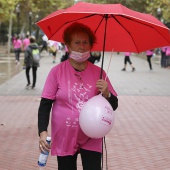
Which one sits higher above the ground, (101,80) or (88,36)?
(88,36)

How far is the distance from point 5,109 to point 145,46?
6884 millimetres

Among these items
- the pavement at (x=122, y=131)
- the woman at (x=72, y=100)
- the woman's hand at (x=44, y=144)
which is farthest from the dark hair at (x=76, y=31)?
the pavement at (x=122, y=131)

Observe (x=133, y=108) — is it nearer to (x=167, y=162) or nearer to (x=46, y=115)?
(x=167, y=162)

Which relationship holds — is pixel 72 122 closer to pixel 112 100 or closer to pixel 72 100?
Result: pixel 72 100

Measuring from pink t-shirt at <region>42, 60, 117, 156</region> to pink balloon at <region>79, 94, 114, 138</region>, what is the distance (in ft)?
0.33

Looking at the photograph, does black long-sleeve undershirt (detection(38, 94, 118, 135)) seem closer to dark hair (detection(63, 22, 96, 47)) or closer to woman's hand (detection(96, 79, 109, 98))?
woman's hand (detection(96, 79, 109, 98))

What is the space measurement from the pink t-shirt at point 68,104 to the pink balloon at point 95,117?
0.10 metres

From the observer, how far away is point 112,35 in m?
3.89

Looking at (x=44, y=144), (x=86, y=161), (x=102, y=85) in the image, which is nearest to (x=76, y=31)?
(x=102, y=85)

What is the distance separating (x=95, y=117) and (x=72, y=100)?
0.78ft

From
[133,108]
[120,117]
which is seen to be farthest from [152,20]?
[133,108]

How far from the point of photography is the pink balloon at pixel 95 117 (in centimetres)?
311

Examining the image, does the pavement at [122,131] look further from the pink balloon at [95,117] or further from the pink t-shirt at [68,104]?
the pink balloon at [95,117]

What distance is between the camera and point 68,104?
324 cm
